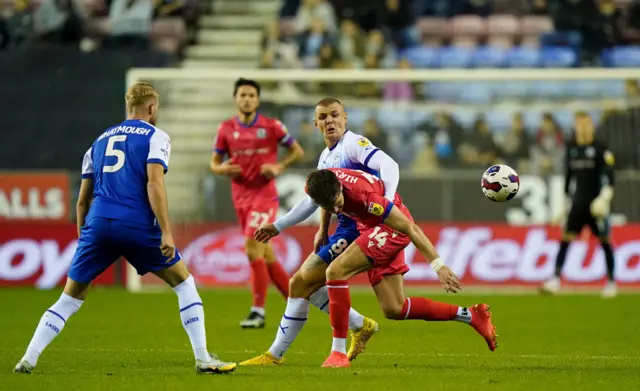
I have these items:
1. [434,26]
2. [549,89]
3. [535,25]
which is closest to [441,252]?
[549,89]

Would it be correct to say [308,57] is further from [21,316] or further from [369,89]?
[21,316]

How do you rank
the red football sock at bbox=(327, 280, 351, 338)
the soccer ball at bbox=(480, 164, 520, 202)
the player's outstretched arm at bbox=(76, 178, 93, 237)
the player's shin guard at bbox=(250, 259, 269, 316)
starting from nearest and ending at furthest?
the player's outstretched arm at bbox=(76, 178, 93, 237)
the red football sock at bbox=(327, 280, 351, 338)
the soccer ball at bbox=(480, 164, 520, 202)
the player's shin guard at bbox=(250, 259, 269, 316)

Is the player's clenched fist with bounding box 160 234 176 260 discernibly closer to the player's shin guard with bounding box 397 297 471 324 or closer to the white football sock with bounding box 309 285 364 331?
the white football sock with bounding box 309 285 364 331

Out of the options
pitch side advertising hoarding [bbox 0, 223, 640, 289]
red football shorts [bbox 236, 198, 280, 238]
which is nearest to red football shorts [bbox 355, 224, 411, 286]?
red football shorts [bbox 236, 198, 280, 238]

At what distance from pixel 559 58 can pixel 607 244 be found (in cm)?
503

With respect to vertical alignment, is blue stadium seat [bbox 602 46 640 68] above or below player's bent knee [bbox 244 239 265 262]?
above

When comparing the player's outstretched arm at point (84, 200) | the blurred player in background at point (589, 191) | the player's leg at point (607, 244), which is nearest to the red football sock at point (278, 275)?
the player's outstretched arm at point (84, 200)

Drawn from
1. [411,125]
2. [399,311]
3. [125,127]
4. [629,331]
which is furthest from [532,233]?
[125,127]

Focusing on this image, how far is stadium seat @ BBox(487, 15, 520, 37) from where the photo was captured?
22.1 m

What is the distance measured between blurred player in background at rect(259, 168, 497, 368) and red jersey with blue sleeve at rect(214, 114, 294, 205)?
3.97 meters

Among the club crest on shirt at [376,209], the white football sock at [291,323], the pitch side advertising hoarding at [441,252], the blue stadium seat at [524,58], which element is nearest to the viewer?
the club crest on shirt at [376,209]

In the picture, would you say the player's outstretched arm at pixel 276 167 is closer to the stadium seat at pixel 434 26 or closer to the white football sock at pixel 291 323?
the white football sock at pixel 291 323

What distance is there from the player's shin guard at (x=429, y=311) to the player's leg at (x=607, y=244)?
8.16 m

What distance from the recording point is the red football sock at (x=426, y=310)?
8.93 metres
